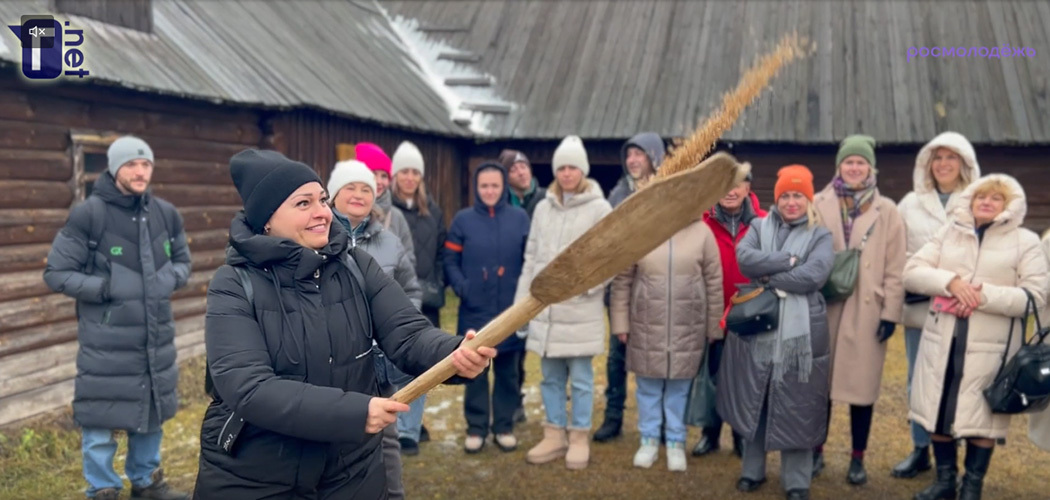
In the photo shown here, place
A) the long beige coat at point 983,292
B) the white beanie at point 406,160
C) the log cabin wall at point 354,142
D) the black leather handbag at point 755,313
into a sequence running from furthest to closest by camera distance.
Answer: the log cabin wall at point 354,142 < the white beanie at point 406,160 < the black leather handbag at point 755,313 < the long beige coat at point 983,292

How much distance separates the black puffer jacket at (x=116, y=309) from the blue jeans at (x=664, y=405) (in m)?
2.70

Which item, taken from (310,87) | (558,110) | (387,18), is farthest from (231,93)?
(387,18)

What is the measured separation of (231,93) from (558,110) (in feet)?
19.6

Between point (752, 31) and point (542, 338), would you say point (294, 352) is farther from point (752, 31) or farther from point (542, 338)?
point (752, 31)

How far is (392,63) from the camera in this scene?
1222cm

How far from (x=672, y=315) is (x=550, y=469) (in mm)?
1194

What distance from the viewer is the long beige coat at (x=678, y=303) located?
4.88 metres

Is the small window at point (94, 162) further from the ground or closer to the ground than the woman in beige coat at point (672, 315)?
further from the ground

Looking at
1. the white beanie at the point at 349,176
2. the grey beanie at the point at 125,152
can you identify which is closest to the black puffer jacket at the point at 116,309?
the grey beanie at the point at 125,152

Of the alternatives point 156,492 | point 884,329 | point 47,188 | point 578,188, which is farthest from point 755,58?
point 156,492

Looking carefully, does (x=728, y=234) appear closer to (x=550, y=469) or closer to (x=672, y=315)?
(x=672, y=315)

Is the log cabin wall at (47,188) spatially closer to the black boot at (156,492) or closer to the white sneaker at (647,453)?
the black boot at (156,492)

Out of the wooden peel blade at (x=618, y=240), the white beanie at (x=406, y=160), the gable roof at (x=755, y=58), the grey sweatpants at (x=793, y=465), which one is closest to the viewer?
the wooden peel blade at (x=618, y=240)

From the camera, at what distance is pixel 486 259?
17.4 ft
